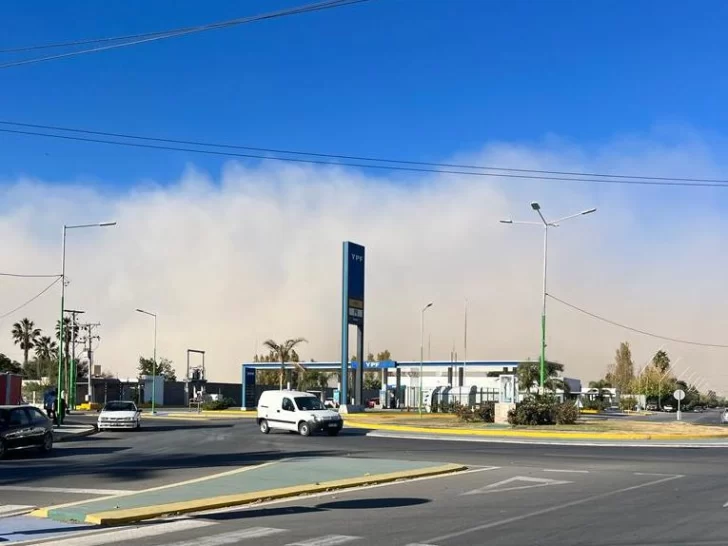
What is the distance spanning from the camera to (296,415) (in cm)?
3519

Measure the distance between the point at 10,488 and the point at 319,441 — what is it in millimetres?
16280

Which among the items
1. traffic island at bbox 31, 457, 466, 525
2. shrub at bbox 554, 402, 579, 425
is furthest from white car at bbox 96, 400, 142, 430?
shrub at bbox 554, 402, 579, 425

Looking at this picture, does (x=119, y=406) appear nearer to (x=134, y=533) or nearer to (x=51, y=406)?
(x=51, y=406)

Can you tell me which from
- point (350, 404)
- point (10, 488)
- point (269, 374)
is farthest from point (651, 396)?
point (10, 488)

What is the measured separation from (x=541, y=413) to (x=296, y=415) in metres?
12.6

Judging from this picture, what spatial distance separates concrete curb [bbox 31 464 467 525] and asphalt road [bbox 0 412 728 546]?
48cm

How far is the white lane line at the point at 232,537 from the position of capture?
1013cm

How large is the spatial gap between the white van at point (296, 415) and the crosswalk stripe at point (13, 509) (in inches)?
848

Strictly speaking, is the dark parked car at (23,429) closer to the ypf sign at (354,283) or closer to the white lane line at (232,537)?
the white lane line at (232,537)

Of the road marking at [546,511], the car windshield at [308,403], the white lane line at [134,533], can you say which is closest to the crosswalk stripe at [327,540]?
the road marking at [546,511]

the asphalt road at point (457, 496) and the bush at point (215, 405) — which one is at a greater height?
the asphalt road at point (457, 496)

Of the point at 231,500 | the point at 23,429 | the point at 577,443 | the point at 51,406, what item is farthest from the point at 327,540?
the point at 51,406

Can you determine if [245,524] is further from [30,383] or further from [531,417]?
[30,383]

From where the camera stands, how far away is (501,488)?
1620cm
